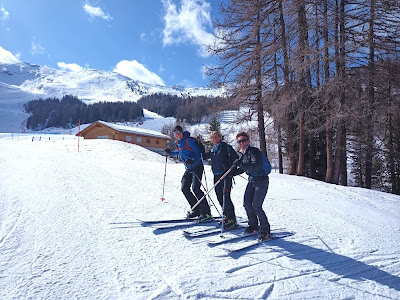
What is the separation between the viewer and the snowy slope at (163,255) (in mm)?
2936

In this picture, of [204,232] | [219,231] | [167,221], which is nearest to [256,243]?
[219,231]

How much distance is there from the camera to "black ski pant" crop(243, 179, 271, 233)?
432 cm

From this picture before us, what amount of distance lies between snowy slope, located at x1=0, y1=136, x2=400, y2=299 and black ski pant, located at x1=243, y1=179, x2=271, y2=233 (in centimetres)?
39

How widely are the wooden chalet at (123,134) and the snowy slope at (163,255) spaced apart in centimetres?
3151

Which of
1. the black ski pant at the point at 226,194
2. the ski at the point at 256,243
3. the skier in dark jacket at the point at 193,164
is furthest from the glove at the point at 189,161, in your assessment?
the ski at the point at 256,243

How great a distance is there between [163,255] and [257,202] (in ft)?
5.90

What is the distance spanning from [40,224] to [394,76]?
1494 cm

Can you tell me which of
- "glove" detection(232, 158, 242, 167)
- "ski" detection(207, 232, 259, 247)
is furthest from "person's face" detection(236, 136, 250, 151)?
"ski" detection(207, 232, 259, 247)

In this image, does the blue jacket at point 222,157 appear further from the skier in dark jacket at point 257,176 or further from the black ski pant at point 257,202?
the black ski pant at point 257,202

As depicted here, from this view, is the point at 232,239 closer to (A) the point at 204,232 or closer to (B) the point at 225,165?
(A) the point at 204,232

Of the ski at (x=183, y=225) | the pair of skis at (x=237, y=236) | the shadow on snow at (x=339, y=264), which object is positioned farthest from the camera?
the ski at (x=183, y=225)

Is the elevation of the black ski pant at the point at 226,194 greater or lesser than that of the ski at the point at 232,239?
greater

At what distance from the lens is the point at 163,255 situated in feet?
12.2

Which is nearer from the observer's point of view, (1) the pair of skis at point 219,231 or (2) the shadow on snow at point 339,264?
(2) the shadow on snow at point 339,264
